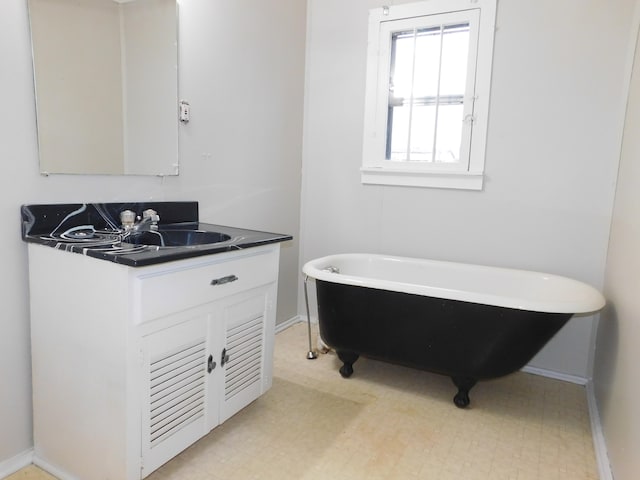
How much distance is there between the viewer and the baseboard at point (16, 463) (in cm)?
155

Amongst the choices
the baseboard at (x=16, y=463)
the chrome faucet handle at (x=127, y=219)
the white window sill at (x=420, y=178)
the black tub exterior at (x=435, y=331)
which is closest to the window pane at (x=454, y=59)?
the white window sill at (x=420, y=178)

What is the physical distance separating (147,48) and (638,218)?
218 centimetres

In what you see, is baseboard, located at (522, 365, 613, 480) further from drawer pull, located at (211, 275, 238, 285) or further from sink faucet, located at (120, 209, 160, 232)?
sink faucet, located at (120, 209, 160, 232)

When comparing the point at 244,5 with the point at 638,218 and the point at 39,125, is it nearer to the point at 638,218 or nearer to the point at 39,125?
the point at 39,125

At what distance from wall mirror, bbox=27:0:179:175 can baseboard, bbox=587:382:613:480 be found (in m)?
2.24

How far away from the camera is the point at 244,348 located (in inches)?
72.5

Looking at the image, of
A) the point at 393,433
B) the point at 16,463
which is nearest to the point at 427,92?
the point at 393,433

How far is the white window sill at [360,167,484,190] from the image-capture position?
8.71 feet

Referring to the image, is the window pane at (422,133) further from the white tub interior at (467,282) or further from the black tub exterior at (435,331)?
the black tub exterior at (435,331)

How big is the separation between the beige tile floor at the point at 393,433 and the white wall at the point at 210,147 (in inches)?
26.3

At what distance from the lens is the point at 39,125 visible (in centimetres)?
155

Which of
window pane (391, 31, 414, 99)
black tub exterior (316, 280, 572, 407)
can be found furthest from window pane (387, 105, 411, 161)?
black tub exterior (316, 280, 572, 407)

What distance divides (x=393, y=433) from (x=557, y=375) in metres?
1.26

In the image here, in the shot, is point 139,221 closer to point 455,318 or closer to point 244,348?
point 244,348
